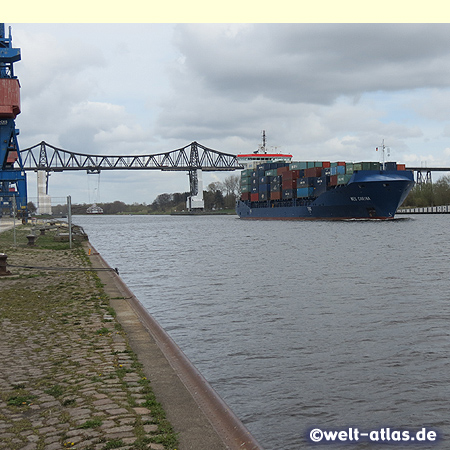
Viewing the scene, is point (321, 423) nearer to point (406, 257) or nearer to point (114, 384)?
point (114, 384)

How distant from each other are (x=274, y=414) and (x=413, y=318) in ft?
22.3

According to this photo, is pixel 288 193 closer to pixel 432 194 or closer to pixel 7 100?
pixel 432 194

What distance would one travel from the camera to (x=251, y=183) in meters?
112

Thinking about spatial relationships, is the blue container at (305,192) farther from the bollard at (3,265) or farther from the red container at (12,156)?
the bollard at (3,265)

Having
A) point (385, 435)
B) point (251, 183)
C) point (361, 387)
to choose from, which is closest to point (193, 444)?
point (385, 435)

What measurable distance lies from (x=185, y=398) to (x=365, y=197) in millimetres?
71992

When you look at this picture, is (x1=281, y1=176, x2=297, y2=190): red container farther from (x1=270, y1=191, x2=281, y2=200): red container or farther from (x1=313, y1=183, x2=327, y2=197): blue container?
(x1=313, y1=183, x2=327, y2=197): blue container

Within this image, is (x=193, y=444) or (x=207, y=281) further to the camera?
(x=207, y=281)

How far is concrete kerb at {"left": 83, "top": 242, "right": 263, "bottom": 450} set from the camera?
5230 millimetres

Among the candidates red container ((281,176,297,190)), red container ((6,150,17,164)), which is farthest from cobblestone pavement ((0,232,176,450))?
red container ((281,176,297,190))

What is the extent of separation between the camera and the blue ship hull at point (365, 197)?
73.1m

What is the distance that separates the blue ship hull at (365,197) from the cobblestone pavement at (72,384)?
64786 millimetres

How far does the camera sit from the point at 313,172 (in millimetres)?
87062

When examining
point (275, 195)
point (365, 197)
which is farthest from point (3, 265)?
point (275, 195)
